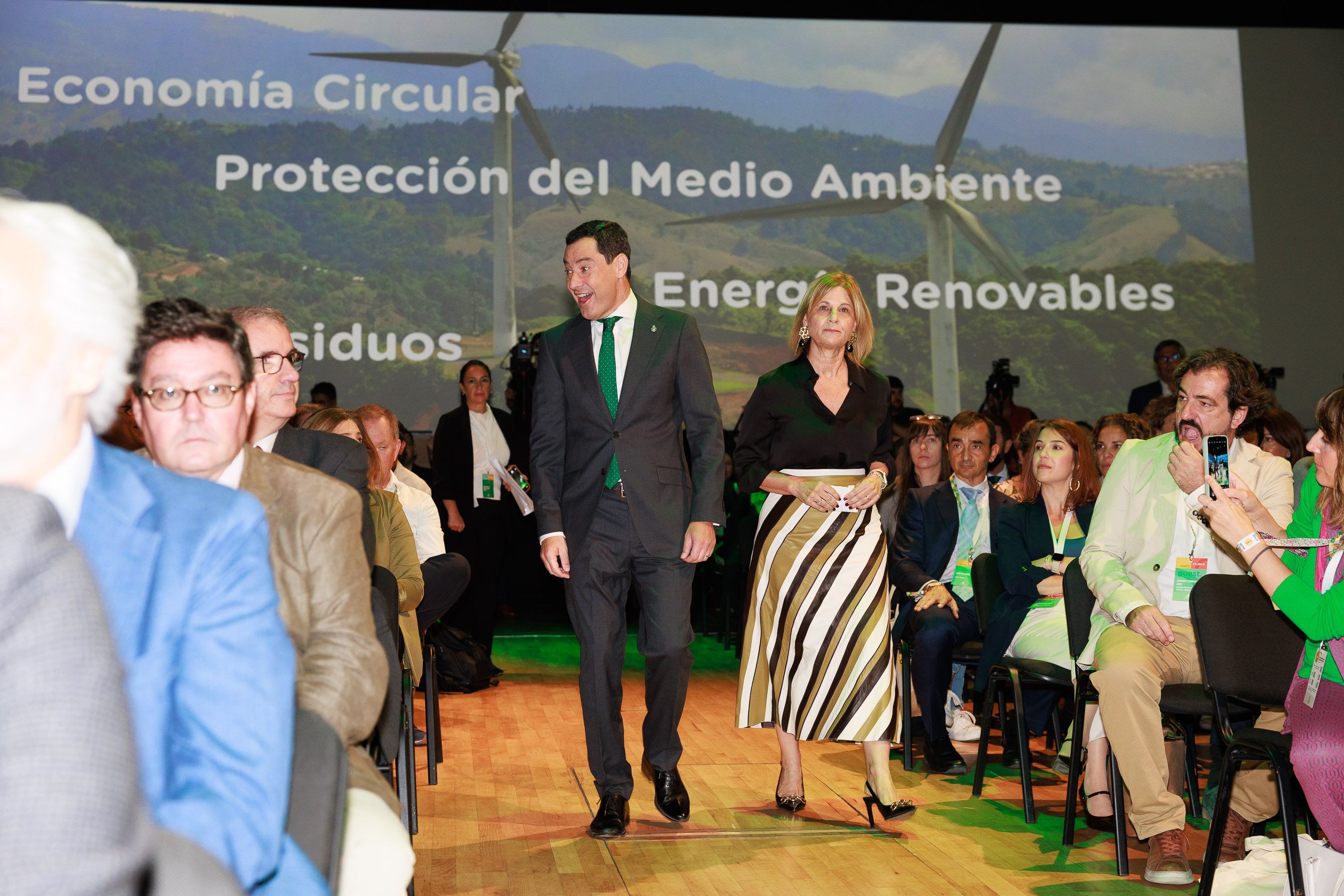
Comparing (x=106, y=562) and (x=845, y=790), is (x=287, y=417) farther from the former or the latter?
(x=845, y=790)

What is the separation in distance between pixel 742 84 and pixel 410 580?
Result: 217 inches

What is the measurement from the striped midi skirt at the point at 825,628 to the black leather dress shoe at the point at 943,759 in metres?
0.89

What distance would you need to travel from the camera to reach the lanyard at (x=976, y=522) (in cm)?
479

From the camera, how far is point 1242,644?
9.28 ft

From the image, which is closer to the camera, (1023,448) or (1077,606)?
(1077,606)

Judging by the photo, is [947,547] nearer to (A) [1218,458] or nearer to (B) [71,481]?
(A) [1218,458]

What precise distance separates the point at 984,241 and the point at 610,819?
579 centimetres

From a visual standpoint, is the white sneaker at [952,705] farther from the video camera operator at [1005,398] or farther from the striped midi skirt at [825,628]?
the video camera operator at [1005,398]

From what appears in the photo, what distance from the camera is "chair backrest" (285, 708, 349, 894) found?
4.30 feet

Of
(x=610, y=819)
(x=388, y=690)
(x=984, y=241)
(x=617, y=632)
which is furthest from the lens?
(x=984, y=241)

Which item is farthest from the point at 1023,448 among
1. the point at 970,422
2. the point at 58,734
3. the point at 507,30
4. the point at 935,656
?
the point at 507,30

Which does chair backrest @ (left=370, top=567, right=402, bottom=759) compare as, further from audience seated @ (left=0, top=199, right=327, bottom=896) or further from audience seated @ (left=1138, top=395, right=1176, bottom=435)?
audience seated @ (left=1138, top=395, right=1176, bottom=435)

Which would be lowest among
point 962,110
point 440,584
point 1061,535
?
point 440,584

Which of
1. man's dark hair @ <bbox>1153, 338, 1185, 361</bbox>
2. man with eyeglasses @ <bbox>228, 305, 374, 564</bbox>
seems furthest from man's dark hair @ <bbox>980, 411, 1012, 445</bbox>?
man with eyeglasses @ <bbox>228, 305, 374, 564</bbox>
